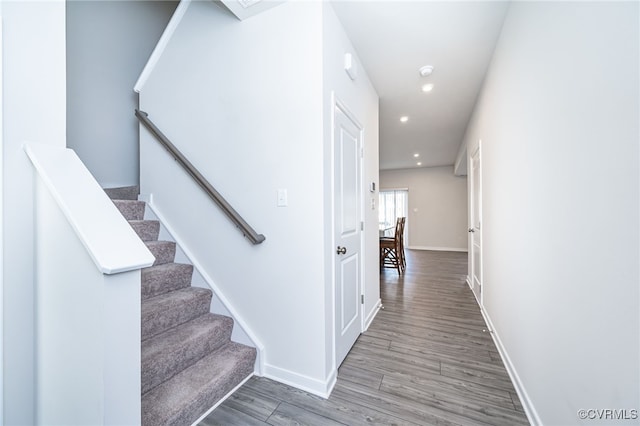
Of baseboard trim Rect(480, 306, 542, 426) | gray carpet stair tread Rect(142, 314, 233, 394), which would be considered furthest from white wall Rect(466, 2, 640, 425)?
gray carpet stair tread Rect(142, 314, 233, 394)

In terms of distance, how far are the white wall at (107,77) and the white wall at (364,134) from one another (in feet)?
8.38

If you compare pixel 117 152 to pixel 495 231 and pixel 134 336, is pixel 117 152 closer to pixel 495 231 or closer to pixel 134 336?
pixel 134 336

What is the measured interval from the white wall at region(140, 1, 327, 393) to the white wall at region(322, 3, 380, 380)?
0.27 ft

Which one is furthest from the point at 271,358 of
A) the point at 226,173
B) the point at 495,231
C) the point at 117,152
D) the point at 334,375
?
the point at 117,152

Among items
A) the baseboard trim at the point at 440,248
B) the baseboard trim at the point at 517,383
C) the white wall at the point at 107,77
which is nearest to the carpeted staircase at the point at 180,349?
the white wall at the point at 107,77

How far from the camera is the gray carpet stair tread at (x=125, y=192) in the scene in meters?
2.75

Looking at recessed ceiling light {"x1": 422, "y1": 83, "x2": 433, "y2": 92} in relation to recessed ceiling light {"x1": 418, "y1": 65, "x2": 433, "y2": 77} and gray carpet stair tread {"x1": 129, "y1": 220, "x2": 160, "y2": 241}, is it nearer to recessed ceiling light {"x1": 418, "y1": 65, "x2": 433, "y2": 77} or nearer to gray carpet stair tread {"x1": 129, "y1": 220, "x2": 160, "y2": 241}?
recessed ceiling light {"x1": 418, "y1": 65, "x2": 433, "y2": 77}

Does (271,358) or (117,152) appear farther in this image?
(117,152)

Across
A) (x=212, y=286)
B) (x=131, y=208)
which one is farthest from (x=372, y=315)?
(x=131, y=208)

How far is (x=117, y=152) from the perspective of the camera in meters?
2.92

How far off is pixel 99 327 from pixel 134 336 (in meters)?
0.13

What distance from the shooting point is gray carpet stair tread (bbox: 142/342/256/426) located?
129cm

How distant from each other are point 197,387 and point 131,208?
161 cm

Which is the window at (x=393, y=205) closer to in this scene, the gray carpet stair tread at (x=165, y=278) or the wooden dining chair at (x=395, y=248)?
the wooden dining chair at (x=395, y=248)
